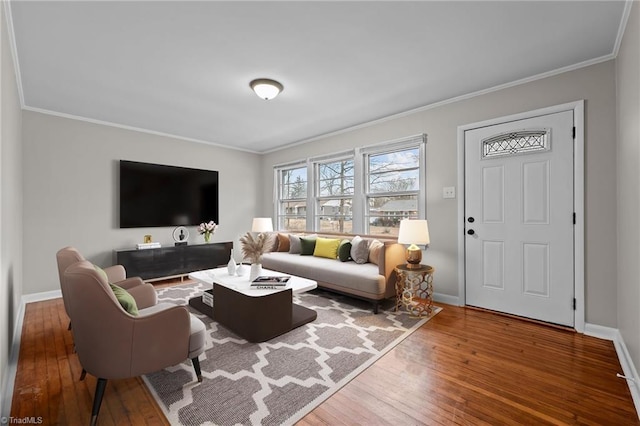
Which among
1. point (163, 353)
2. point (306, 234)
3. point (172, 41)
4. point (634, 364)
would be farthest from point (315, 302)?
point (172, 41)

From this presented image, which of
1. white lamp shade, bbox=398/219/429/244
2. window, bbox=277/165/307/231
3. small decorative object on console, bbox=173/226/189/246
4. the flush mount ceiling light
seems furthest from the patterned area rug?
window, bbox=277/165/307/231

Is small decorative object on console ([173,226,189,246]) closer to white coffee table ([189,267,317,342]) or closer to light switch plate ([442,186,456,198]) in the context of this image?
white coffee table ([189,267,317,342])

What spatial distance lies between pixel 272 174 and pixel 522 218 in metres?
4.52

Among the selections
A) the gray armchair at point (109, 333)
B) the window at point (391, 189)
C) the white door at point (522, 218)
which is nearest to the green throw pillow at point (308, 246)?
the window at point (391, 189)

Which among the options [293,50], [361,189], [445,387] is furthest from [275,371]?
[361,189]

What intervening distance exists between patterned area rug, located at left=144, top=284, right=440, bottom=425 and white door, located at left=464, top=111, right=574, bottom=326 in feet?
3.48

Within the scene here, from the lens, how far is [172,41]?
2.29 m

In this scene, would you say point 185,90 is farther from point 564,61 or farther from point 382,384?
point 564,61

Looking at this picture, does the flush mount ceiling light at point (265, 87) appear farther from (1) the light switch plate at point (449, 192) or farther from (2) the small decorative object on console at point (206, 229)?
(2) the small decorative object on console at point (206, 229)

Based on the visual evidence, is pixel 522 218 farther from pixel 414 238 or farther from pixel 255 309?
pixel 255 309

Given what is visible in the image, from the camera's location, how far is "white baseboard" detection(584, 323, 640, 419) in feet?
5.84

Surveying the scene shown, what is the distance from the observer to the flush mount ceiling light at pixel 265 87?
2943mm

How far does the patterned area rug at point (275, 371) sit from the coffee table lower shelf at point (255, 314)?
7 centimetres

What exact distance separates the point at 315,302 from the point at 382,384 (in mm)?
1775
